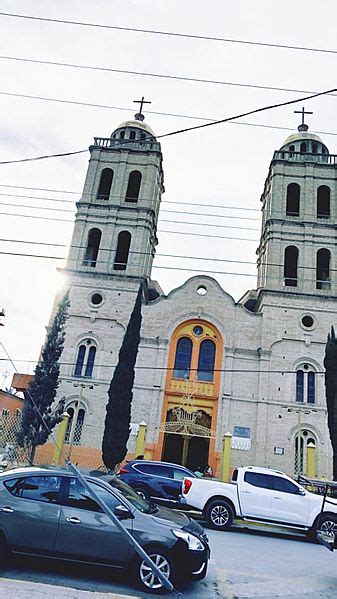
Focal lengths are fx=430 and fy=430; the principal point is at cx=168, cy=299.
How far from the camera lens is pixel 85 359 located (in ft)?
87.0

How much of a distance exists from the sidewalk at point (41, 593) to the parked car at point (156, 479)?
899 centimetres

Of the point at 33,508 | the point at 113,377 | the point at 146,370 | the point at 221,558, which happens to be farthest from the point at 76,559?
the point at 146,370

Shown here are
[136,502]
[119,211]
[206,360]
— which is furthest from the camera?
A: [119,211]

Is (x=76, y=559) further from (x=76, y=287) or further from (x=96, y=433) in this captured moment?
(x=76, y=287)

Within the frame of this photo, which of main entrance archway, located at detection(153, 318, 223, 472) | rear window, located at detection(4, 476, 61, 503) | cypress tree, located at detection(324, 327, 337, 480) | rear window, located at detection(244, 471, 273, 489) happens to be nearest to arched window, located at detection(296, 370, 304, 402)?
cypress tree, located at detection(324, 327, 337, 480)

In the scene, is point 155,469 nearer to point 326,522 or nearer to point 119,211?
point 326,522

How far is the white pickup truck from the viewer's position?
1148 centimetres

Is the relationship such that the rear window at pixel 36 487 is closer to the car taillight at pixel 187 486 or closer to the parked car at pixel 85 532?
the parked car at pixel 85 532

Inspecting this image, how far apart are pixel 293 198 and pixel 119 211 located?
13.0 m

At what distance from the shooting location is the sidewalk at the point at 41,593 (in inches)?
164

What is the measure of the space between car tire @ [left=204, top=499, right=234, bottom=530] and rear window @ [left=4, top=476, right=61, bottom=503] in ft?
21.1

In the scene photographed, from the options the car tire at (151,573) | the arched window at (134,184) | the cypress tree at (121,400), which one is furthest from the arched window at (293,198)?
the car tire at (151,573)

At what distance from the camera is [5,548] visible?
19.8 feet

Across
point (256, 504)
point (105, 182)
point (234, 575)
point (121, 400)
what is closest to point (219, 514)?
point (256, 504)
